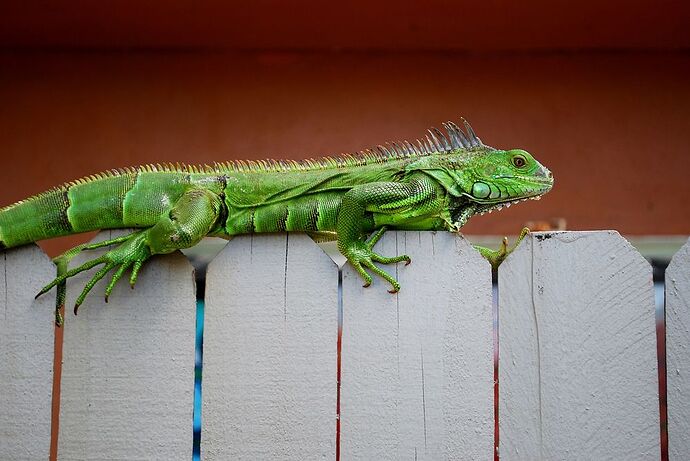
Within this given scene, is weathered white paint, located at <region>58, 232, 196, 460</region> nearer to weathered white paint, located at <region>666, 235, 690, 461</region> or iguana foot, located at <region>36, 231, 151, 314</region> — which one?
iguana foot, located at <region>36, 231, 151, 314</region>

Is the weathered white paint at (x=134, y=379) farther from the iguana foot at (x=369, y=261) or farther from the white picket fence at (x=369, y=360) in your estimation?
the iguana foot at (x=369, y=261)

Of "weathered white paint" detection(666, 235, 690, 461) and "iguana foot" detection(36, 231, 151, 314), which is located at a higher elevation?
"iguana foot" detection(36, 231, 151, 314)

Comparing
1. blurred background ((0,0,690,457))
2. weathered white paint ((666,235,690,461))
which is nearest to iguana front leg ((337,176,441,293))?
weathered white paint ((666,235,690,461))

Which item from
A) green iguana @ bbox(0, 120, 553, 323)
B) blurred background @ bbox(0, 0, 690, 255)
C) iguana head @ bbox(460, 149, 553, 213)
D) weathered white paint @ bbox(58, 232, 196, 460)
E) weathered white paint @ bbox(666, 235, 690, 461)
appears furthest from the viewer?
blurred background @ bbox(0, 0, 690, 255)

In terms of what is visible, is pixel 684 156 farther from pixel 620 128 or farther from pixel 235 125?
pixel 235 125

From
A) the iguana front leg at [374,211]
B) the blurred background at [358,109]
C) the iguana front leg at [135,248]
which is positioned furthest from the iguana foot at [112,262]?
the blurred background at [358,109]

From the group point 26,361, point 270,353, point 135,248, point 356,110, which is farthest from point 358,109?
point 26,361
